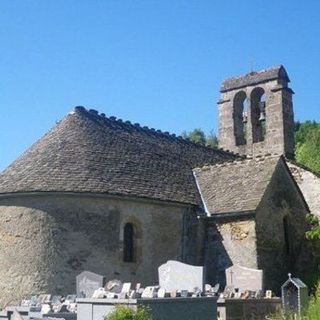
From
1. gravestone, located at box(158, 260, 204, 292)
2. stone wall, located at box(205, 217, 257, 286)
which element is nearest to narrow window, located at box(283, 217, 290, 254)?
stone wall, located at box(205, 217, 257, 286)

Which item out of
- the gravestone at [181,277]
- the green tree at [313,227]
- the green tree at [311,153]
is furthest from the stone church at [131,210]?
the green tree at [311,153]

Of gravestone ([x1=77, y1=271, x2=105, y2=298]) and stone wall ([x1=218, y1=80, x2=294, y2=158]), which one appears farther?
stone wall ([x1=218, y1=80, x2=294, y2=158])

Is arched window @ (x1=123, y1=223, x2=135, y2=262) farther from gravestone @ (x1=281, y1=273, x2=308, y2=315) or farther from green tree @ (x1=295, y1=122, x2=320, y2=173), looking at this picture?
green tree @ (x1=295, y1=122, x2=320, y2=173)

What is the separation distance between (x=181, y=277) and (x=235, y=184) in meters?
5.71

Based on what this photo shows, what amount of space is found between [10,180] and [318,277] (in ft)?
33.3

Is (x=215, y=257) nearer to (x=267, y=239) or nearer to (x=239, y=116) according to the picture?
Answer: (x=267, y=239)

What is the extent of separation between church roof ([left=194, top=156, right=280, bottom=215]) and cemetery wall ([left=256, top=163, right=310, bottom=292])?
0.28m

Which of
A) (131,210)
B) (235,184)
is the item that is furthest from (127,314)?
(235,184)

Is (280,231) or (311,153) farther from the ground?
(311,153)

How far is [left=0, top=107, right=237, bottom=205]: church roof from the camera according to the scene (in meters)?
16.8

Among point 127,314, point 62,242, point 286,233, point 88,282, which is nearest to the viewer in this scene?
point 127,314

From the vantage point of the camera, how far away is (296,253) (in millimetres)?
19016

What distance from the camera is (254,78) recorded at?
2528 cm

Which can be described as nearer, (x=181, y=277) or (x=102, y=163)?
(x=181, y=277)
